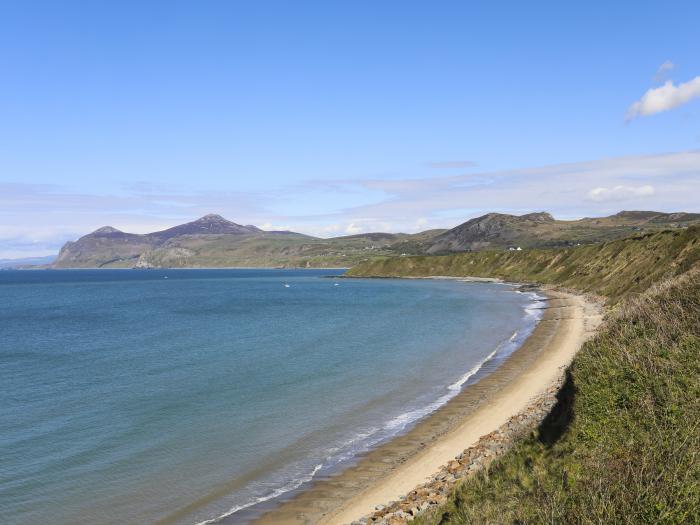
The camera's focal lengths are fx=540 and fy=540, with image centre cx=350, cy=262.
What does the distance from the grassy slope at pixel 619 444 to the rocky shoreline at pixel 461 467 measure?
1.17m

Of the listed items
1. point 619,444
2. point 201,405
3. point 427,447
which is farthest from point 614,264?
point 619,444

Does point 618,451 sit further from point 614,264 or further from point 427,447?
point 614,264

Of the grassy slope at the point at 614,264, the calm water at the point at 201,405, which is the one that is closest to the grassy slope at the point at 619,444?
the calm water at the point at 201,405

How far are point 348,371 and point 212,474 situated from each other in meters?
21.5

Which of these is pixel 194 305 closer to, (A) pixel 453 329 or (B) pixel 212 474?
A: (A) pixel 453 329

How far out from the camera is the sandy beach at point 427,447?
1984 centimetres

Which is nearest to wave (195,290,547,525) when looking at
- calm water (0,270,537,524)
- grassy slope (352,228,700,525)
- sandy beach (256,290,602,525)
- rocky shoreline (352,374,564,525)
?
calm water (0,270,537,524)

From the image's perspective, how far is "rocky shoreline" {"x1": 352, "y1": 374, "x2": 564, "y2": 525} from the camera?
1811cm

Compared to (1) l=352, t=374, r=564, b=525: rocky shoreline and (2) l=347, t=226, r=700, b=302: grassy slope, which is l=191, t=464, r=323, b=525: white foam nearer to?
(1) l=352, t=374, r=564, b=525: rocky shoreline

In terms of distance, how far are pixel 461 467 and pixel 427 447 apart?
3874 millimetres

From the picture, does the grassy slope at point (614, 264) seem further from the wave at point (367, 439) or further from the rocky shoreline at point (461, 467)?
the rocky shoreline at point (461, 467)

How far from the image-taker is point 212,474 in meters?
23.4

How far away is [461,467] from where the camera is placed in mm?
22062

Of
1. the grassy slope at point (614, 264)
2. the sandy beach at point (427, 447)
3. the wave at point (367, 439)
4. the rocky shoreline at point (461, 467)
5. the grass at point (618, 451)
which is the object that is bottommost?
the wave at point (367, 439)
